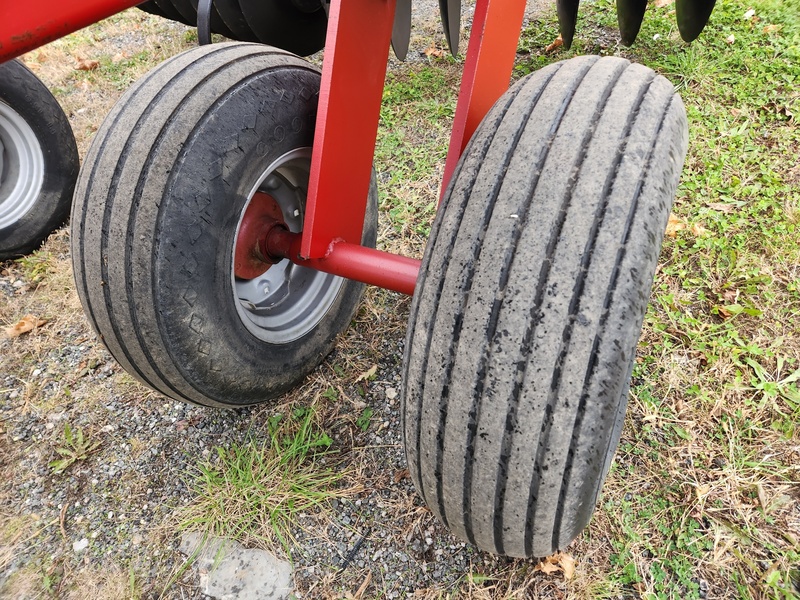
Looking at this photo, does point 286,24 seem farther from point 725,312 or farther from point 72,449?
point 725,312

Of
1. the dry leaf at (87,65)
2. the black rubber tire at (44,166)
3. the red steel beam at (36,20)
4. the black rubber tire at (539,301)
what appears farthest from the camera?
the dry leaf at (87,65)

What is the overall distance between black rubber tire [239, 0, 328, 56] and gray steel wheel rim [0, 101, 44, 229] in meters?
1.24

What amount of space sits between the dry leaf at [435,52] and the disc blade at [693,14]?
1.67 m

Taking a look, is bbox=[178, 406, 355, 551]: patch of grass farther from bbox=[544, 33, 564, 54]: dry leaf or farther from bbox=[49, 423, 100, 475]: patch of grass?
bbox=[544, 33, 564, 54]: dry leaf

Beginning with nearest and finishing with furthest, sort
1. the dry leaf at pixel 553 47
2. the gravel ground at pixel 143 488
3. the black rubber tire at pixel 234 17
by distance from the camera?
the gravel ground at pixel 143 488 < the black rubber tire at pixel 234 17 < the dry leaf at pixel 553 47

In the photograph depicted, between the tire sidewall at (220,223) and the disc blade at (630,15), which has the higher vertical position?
the disc blade at (630,15)

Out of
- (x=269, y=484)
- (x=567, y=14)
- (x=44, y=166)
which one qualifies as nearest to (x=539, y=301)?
(x=269, y=484)

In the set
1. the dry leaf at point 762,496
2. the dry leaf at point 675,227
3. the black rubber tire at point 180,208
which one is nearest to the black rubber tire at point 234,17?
the black rubber tire at point 180,208

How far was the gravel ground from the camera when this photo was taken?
1.67 m

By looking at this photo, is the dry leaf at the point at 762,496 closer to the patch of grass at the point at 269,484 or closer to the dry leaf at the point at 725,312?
the dry leaf at the point at 725,312

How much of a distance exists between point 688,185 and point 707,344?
969 millimetres

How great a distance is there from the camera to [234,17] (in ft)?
10.1

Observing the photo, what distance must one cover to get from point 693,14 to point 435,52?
1.82 meters

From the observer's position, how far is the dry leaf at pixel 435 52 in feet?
13.3
